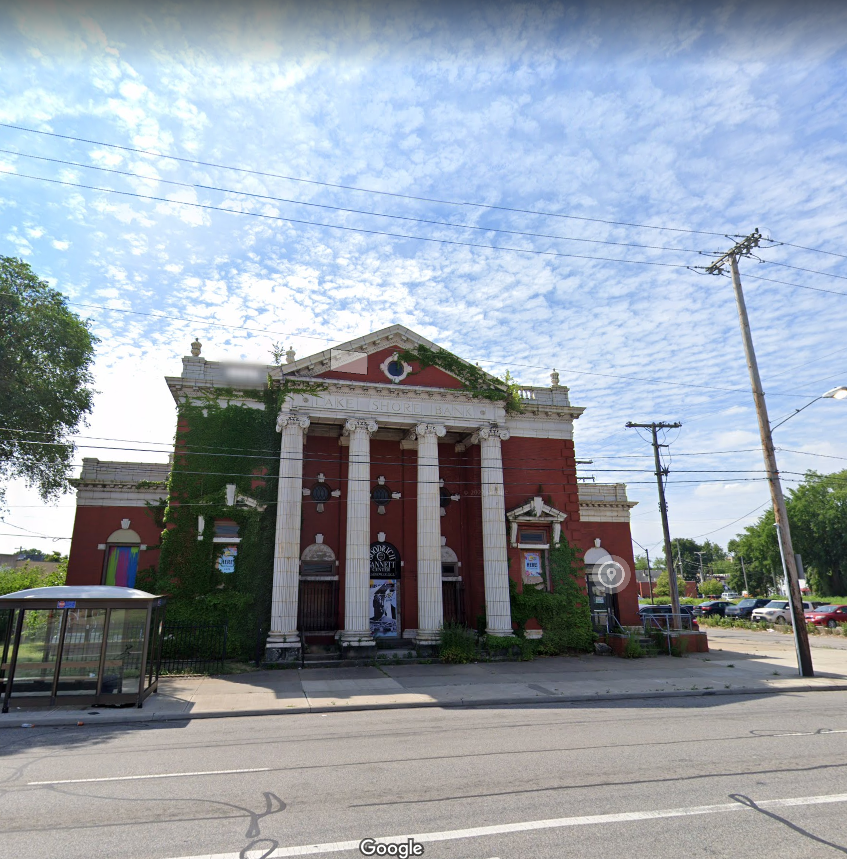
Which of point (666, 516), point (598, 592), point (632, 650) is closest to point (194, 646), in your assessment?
point (632, 650)

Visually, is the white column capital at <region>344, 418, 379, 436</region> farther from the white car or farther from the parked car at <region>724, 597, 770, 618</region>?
the parked car at <region>724, 597, 770, 618</region>

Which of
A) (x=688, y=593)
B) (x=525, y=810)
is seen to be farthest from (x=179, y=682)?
(x=688, y=593)

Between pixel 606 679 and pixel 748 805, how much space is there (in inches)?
471

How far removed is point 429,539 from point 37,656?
13516 millimetres

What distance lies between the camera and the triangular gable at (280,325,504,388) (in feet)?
77.1

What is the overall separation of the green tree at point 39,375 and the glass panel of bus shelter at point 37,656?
1360 cm

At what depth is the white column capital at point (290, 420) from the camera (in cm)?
2280

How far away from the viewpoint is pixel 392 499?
26.2 m

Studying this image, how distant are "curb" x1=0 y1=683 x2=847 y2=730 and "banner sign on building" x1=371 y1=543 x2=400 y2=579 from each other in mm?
10941

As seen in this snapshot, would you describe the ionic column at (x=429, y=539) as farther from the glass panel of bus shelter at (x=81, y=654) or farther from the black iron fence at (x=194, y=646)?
the glass panel of bus shelter at (x=81, y=654)

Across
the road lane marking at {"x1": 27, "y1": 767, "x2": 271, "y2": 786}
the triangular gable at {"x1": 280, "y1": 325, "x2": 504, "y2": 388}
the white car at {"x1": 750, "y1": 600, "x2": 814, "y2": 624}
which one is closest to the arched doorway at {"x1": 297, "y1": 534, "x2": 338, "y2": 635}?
the triangular gable at {"x1": 280, "y1": 325, "x2": 504, "y2": 388}

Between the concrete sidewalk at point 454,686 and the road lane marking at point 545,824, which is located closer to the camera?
the road lane marking at point 545,824

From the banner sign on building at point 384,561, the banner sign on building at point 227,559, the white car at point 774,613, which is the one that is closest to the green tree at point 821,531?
the white car at point 774,613

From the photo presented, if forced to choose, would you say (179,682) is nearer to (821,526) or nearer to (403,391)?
(403,391)
